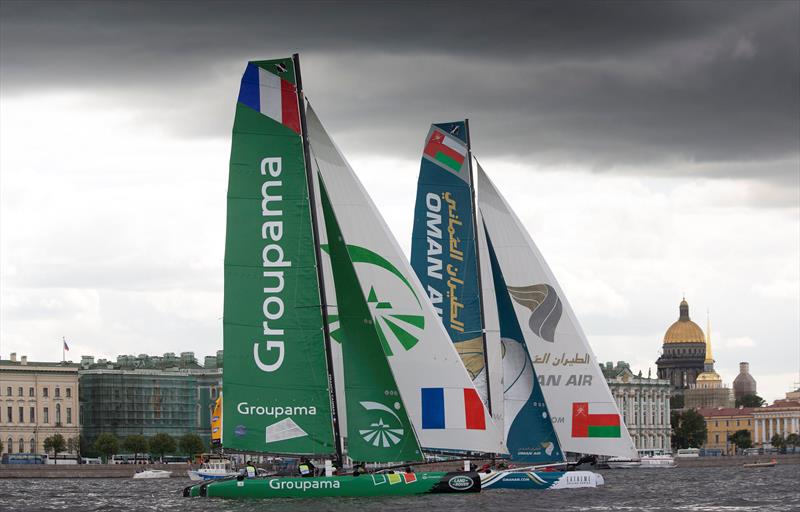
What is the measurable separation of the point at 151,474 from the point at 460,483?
187ft

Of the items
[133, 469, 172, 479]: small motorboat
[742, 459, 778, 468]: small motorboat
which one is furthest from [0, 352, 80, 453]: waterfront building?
[742, 459, 778, 468]: small motorboat

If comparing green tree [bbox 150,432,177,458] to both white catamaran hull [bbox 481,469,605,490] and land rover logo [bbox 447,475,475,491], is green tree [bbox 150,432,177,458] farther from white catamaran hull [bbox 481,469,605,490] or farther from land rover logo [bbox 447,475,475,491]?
land rover logo [bbox 447,475,475,491]

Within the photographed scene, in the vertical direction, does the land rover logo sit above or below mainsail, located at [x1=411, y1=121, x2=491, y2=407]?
below

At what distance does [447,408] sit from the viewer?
32281mm

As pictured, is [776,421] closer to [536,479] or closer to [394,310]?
[536,479]

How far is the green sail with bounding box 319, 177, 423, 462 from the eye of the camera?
3172 cm

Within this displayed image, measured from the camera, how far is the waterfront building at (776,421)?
7761 inches

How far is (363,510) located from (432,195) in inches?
465

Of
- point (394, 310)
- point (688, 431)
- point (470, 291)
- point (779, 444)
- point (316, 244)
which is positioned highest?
point (316, 244)

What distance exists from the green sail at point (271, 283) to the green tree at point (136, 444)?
82190mm

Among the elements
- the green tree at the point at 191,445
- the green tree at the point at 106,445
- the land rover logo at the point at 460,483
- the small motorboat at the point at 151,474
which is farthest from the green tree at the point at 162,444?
the land rover logo at the point at 460,483

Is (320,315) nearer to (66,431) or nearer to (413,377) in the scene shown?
(413,377)

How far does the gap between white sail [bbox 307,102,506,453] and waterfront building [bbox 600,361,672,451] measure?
12708cm

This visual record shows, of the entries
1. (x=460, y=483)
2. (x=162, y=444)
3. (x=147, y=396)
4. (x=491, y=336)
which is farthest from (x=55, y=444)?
(x=460, y=483)
